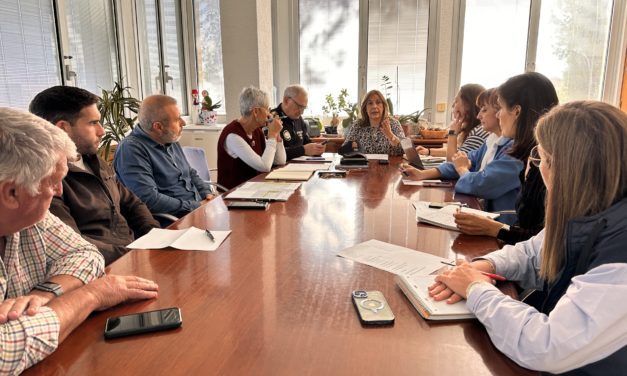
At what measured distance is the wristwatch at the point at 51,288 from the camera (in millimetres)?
1066

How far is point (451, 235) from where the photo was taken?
5.33 ft

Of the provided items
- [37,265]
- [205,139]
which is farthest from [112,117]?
[37,265]

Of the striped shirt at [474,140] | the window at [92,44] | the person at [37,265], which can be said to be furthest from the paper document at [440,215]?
the window at [92,44]

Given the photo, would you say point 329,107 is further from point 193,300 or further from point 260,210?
point 193,300

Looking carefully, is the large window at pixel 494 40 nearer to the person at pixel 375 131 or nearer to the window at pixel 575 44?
the window at pixel 575 44

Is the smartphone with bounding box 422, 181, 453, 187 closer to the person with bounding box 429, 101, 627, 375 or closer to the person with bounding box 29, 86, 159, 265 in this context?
the person with bounding box 429, 101, 627, 375

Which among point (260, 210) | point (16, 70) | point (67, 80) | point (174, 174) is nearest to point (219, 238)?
point (260, 210)

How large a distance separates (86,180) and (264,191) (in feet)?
2.77

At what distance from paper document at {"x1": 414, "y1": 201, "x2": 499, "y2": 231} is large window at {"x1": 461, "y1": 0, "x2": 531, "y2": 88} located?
3697 mm

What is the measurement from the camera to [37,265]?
1.14 meters

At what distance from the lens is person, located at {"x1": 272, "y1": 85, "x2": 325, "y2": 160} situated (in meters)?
3.73

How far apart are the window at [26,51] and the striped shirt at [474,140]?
9.84 feet

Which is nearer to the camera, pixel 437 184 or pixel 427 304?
pixel 427 304

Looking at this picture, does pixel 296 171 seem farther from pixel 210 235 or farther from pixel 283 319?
pixel 283 319
